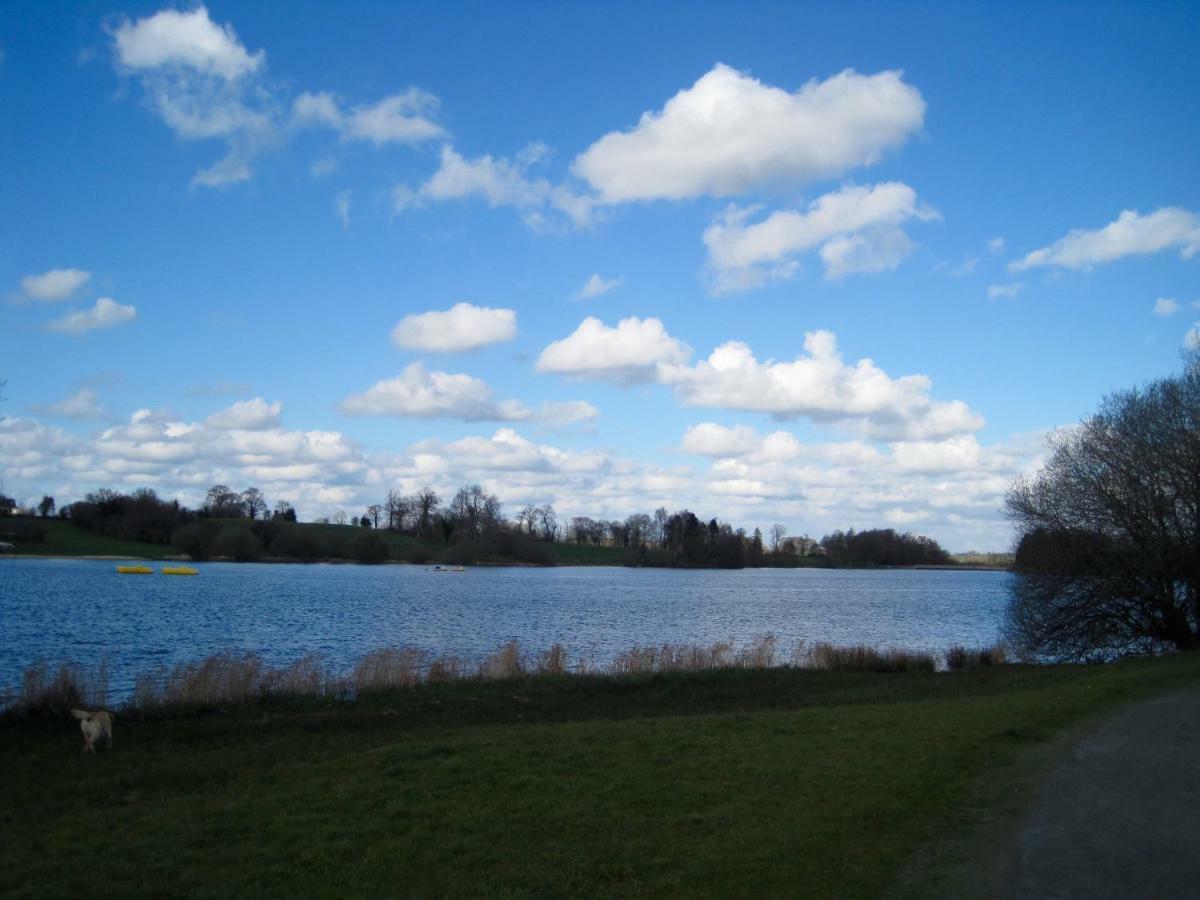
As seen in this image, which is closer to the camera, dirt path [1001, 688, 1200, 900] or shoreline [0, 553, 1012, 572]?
dirt path [1001, 688, 1200, 900]

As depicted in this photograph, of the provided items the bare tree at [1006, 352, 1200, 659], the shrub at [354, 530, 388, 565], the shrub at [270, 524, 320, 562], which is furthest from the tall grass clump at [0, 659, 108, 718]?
the shrub at [354, 530, 388, 565]

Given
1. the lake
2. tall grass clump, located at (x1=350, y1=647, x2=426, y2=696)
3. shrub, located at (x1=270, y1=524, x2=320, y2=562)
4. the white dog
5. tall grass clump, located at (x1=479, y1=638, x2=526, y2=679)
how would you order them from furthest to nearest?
shrub, located at (x1=270, y1=524, x2=320, y2=562)
the lake
tall grass clump, located at (x1=479, y1=638, x2=526, y2=679)
tall grass clump, located at (x1=350, y1=647, x2=426, y2=696)
the white dog

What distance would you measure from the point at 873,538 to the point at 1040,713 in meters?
186

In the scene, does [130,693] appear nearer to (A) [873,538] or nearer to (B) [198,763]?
(B) [198,763]

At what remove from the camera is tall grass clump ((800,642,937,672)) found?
2745cm

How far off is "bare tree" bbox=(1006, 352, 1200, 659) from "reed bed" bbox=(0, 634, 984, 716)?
286 cm

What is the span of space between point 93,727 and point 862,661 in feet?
69.6

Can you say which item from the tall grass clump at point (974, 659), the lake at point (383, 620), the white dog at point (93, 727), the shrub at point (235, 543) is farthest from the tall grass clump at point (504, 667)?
the shrub at point (235, 543)

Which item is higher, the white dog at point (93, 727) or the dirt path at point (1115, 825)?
the dirt path at point (1115, 825)

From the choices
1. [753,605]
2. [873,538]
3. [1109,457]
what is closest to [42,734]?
[1109,457]

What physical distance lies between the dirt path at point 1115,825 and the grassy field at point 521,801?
505 millimetres

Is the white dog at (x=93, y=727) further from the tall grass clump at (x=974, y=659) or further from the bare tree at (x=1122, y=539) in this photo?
the bare tree at (x=1122, y=539)

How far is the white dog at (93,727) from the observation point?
13.6m

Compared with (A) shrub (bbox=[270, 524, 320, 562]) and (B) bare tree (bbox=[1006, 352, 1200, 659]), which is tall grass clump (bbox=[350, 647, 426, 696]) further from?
(A) shrub (bbox=[270, 524, 320, 562])
